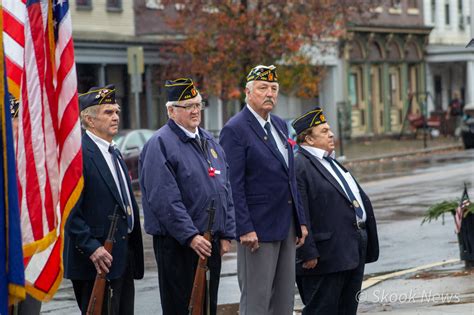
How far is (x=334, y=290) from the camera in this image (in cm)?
873

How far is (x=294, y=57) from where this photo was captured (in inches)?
1470

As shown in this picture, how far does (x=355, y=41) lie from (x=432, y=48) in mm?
7036

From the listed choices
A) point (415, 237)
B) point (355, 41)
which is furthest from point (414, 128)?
point (415, 237)

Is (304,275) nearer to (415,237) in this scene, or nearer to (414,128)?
(415,237)

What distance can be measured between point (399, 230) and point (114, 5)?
22.4 meters

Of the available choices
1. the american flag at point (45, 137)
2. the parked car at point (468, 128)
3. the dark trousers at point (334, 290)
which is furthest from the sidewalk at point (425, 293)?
the parked car at point (468, 128)

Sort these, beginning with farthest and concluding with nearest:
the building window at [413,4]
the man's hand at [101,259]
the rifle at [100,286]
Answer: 1. the building window at [413,4]
2. the man's hand at [101,259]
3. the rifle at [100,286]

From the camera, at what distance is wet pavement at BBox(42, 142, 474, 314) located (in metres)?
12.3

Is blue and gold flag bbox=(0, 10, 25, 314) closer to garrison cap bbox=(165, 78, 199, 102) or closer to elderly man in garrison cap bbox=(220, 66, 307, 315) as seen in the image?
garrison cap bbox=(165, 78, 199, 102)

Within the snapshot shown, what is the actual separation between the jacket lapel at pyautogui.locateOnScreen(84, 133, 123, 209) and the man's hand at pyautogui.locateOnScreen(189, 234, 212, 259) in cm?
54

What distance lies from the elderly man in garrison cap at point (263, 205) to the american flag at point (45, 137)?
3.20 m

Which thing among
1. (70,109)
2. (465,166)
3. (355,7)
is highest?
(355,7)

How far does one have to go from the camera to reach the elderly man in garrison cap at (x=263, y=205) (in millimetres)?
8664

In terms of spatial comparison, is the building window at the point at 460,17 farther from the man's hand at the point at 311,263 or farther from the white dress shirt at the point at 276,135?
the man's hand at the point at 311,263
